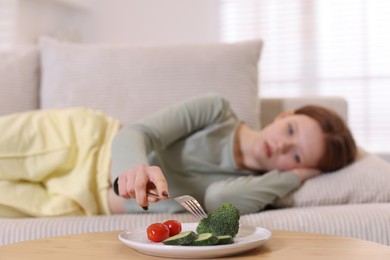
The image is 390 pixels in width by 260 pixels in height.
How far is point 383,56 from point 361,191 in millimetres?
1963

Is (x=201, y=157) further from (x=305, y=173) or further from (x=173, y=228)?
(x=173, y=228)

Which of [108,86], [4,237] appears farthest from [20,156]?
[108,86]

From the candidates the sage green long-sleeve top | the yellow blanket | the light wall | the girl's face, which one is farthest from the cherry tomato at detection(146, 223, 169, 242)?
the light wall

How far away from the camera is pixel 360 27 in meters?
3.47

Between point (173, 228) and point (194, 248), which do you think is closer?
point (194, 248)

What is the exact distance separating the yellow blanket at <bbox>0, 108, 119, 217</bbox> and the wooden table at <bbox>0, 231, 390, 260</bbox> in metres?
0.56

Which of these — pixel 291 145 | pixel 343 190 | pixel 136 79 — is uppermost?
pixel 136 79

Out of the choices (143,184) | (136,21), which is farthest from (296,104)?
(136,21)

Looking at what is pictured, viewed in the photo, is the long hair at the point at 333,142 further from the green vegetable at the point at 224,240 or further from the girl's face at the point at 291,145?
the green vegetable at the point at 224,240

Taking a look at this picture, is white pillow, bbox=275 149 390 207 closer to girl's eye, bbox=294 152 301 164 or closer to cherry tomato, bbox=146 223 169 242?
girl's eye, bbox=294 152 301 164

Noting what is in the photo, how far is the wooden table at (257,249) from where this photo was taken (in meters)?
0.91

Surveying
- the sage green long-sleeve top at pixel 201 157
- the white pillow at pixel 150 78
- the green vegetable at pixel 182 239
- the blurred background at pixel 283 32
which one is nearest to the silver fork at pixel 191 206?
the green vegetable at pixel 182 239

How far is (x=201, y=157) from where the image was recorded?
6.01 feet

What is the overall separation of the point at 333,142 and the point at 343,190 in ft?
0.51
